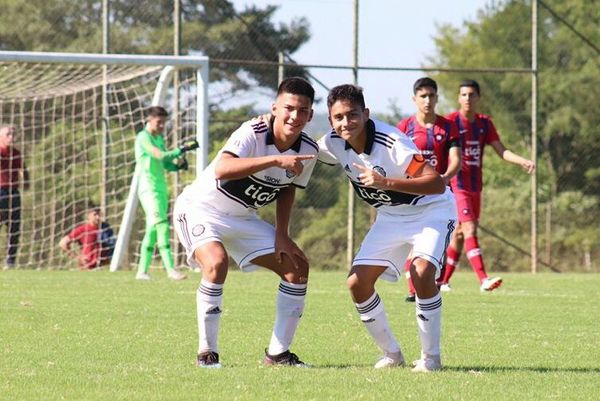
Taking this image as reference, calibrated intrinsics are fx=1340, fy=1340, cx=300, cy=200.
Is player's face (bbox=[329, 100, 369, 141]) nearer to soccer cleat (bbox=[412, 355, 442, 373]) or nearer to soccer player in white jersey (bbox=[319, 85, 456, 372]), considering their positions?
soccer player in white jersey (bbox=[319, 85, 456, 372])

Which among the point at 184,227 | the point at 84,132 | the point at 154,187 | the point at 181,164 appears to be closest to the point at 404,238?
the point at 184,227

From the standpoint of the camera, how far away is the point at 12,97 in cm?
1989

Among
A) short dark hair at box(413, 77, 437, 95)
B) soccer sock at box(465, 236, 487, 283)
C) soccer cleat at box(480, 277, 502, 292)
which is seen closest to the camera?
short dark hair at box(413, 77, 437, 95)

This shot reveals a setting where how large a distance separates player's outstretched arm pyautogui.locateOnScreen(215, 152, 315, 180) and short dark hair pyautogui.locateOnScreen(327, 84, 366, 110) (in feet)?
1.21

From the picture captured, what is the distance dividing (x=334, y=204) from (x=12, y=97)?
7.58 metres

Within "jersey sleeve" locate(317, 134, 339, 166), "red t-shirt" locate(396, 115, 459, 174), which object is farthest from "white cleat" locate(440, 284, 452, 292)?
"jersey sleeve" locate(317, 134, 339, 166)

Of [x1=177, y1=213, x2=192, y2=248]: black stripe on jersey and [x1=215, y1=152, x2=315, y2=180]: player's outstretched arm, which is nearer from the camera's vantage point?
[x1=215, y1=152, x2=315, y2=180]: player's outstretched arm

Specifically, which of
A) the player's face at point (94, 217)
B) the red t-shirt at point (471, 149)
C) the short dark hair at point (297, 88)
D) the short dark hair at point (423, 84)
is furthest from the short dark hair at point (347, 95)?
the player's face at point (94, 217)

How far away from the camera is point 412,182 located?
7.54 meters

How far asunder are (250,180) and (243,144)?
0.30m

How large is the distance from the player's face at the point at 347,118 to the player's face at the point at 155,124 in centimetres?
874

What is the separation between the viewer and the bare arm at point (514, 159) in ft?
44.5

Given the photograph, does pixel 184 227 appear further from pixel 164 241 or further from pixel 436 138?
pixel 164 241

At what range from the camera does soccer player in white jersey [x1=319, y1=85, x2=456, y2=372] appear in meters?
7.64
